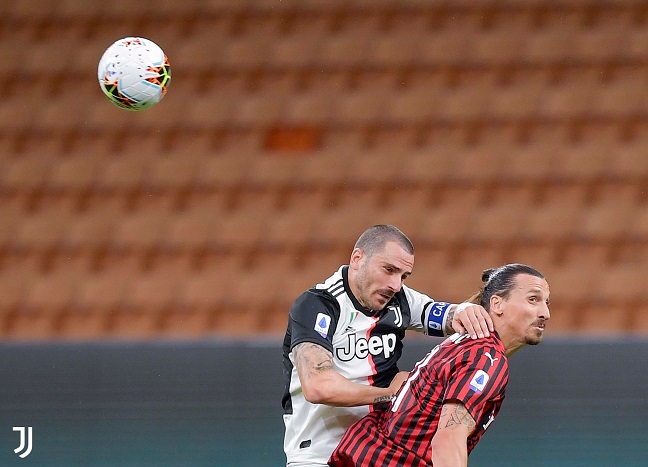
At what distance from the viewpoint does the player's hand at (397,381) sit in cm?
320

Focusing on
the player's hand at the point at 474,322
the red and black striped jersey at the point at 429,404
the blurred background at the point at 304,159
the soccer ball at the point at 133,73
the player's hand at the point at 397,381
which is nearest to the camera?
the red and black striped jersey at the point at 429,404

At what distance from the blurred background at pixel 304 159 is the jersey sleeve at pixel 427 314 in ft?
13.8

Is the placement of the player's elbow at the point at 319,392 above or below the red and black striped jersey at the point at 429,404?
above

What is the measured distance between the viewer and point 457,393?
8.84ft

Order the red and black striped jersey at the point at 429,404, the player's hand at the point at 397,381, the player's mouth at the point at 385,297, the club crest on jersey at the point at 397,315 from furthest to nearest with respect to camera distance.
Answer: the club crest on jersey at the point at 397,315 < the player's mouth at the point at 385,297 < the player's hand at the point at 397,381 < the red and black striped jersey at the point at 429,404

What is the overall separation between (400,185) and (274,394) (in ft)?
7.56

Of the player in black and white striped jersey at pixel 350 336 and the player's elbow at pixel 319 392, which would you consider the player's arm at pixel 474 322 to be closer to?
the player in black and white striped jersey at pixel 350 336

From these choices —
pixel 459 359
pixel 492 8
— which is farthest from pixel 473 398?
pixel 492 8

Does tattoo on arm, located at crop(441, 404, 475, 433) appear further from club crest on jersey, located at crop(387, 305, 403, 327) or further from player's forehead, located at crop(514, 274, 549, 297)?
club crest on jersey, located at crop(387, 305, 403, 327)

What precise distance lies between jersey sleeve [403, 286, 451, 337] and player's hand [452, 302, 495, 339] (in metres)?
0.57

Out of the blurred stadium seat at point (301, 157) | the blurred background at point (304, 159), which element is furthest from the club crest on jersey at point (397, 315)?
the blurred stadium seat at point (301, 157)

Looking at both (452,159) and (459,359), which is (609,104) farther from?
(459,359)

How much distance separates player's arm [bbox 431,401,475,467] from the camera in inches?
102

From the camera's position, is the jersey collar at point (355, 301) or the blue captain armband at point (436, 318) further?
the blue captain armband at point (436, 318)
